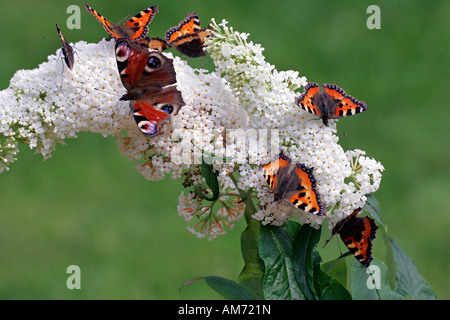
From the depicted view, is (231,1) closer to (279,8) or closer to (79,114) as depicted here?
(279,8)

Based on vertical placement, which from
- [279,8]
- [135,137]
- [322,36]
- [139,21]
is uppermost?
[279,8]

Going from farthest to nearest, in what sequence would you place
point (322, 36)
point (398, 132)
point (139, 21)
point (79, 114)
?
point (322, 36)
point (398, 132)
point (139, 21)
point (79, 114)

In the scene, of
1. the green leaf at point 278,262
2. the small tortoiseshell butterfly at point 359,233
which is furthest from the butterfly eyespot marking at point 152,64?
the small tortoiseshell butterfly at point 359,233

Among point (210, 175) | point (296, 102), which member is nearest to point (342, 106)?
point (296, 102)

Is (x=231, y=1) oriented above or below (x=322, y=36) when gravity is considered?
above

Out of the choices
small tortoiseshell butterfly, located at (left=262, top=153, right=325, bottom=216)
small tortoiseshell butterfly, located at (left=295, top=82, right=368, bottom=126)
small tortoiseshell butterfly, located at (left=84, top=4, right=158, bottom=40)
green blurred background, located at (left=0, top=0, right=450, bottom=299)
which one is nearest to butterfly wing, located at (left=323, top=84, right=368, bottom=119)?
small tortoiseshell butterfly, located at (left=295, top=82, right=368, bottom=126)

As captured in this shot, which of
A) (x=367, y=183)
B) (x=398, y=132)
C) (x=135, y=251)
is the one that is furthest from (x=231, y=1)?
(x=367, y=183)

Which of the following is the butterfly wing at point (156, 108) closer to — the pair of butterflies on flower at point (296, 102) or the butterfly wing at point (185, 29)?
the pair of butterflies on flower at point (296, 102)
